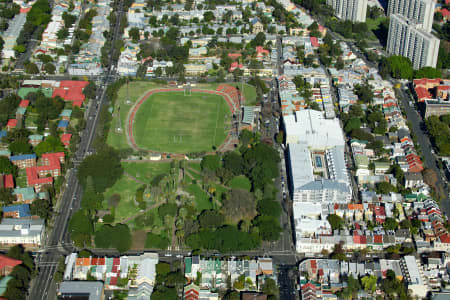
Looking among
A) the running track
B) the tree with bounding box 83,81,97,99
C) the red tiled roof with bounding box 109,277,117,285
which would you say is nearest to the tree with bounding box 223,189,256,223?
the running track

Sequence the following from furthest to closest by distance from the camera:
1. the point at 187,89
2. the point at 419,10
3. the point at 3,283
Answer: the point at 419,10
the point at 187,89
the point at 3,283

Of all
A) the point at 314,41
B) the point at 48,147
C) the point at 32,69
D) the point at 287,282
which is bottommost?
the point at 287,282

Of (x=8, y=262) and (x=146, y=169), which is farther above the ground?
(x=8, y=262)

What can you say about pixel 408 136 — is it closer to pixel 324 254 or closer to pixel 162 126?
pixel 324 254

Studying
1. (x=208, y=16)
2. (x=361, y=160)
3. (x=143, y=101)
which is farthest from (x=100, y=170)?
→ (x=208, y=16)

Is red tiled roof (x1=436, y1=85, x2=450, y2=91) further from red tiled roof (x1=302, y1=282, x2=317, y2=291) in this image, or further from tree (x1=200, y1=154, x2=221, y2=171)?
red tiled roof (x1=302, y1=282, x2=317, y2=291)

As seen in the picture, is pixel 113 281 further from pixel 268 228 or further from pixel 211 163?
pixel 211 163

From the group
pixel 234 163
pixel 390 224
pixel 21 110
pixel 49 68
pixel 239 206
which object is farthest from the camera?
pixel 49 68

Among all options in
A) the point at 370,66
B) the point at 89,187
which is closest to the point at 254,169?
the point at 89,187

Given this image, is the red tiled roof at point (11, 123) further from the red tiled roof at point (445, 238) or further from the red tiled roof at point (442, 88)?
the red tiled roof at point (442, 88)
